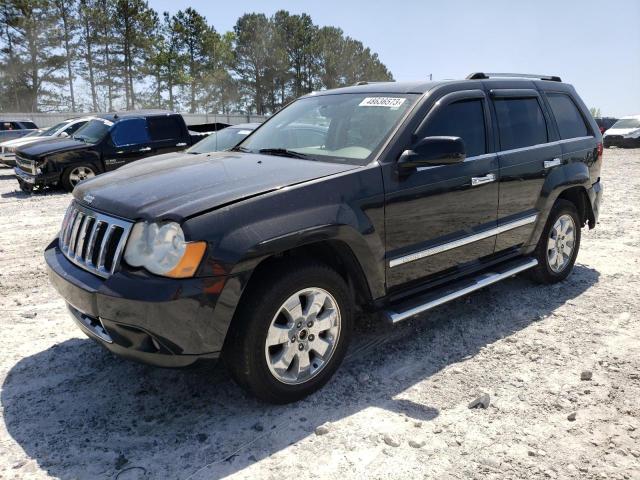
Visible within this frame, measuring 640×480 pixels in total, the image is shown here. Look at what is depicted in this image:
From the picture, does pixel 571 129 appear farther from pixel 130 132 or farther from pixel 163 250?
pixel 130 132

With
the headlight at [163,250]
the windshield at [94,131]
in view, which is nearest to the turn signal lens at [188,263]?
the headlight at [163,250]

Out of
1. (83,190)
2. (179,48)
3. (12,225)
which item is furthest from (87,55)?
(83,190)

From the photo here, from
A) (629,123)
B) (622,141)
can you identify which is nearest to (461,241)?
(622,141)

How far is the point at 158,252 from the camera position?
106 inches

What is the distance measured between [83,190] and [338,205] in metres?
1.65

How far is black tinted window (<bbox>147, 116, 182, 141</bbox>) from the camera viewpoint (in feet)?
38.8

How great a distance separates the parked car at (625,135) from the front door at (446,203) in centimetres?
2505

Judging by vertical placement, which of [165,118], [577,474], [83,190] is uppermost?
[165,118]

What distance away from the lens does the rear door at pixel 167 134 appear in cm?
1184

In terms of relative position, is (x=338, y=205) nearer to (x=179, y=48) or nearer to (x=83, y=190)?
(x=83, y=190)

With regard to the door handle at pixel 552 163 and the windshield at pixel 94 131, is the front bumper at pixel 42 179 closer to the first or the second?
the windshield at pixel 94 131

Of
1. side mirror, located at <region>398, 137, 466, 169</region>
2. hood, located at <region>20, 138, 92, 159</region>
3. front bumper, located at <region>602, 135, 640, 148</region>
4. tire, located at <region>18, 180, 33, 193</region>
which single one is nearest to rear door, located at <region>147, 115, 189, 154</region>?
hood, located at <region>20, 138, 92, 159</region>

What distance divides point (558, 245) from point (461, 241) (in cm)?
173

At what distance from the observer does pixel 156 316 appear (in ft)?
8.48
